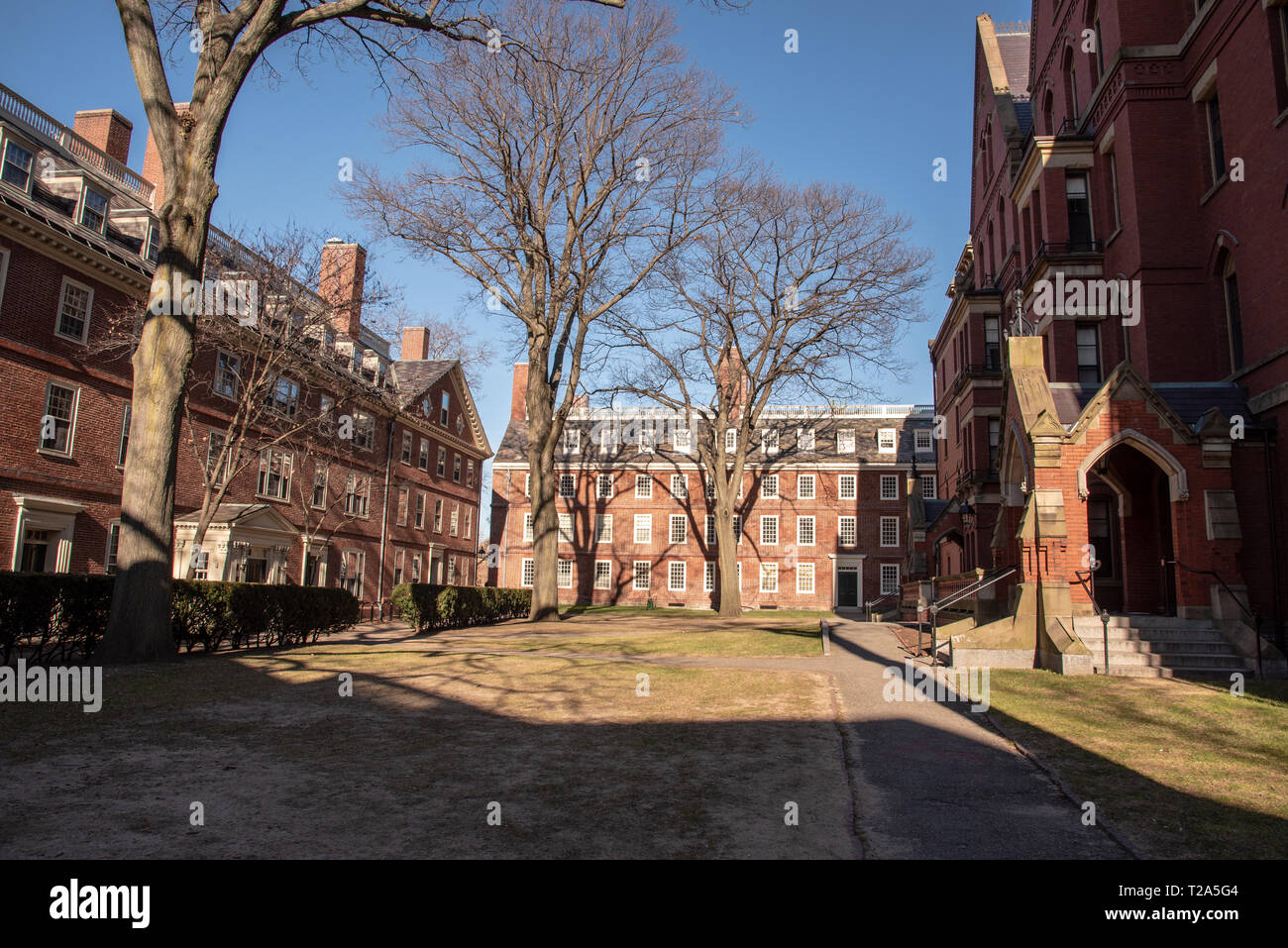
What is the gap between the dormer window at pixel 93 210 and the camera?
23.4m

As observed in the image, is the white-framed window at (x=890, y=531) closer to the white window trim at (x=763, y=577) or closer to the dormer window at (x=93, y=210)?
the white window trim at (x=763, y=577)

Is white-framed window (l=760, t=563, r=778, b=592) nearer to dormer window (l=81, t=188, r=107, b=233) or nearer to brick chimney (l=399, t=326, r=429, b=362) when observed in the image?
brick chimney (l=399, t=326, r=429, b=362)

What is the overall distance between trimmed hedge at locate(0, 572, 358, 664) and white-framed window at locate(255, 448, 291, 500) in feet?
46.3

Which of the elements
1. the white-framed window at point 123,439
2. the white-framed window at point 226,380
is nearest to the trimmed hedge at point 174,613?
the white-framed window at point 123,439

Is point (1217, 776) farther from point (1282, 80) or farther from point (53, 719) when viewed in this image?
point (1282, 80)

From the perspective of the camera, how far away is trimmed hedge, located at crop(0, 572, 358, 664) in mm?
11555

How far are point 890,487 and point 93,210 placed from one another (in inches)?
1722

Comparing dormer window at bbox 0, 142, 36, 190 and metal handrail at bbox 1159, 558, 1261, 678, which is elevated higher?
dormer window at bbox 0, 142, 36, 190

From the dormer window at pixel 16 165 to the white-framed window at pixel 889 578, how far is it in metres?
45.0

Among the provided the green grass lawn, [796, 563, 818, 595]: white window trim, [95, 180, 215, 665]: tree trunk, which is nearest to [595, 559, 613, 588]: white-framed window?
[796, 563, 818, 595]: white window trim

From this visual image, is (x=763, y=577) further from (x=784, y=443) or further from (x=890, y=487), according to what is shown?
(x=890, y=487)

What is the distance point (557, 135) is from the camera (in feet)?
87.0

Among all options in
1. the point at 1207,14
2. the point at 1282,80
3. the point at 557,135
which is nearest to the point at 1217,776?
the point at 1282,80
